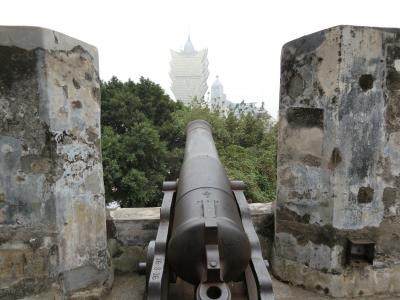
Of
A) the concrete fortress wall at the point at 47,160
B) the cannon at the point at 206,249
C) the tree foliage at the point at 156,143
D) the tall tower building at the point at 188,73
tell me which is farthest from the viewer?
the tall tower building at the point at 188,73

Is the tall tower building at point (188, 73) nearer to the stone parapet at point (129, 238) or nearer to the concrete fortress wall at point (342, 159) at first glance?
the stone parapet at point (129, 238)

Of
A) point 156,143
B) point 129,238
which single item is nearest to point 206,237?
point 129,238

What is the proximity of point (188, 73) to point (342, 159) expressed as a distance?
53994 millimetres

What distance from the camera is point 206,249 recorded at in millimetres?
1852

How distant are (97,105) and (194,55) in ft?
182

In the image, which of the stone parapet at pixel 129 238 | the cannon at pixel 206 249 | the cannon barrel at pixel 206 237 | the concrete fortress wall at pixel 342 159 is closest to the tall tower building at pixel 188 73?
the stone parapet at pixel 129 238

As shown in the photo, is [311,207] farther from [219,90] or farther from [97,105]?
[219,90]

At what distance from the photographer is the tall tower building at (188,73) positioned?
54156 millimetres

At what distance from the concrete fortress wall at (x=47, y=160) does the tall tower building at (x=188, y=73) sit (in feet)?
168

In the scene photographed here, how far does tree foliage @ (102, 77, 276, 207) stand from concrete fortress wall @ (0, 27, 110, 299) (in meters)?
6.25

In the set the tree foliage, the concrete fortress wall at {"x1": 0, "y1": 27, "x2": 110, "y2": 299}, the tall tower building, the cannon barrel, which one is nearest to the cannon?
the cannon barrel

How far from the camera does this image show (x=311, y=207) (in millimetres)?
3002

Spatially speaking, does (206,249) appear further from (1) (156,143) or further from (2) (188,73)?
(2) (188,73)

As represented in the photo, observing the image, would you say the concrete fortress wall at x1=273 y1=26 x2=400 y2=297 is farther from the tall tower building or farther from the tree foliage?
the tall tower building
